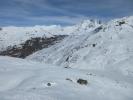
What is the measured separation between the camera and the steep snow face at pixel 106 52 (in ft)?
135

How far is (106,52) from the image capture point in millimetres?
45406

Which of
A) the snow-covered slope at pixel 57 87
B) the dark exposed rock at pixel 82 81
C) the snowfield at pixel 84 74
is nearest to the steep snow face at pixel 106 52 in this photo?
the snowfield at pixel 84 74

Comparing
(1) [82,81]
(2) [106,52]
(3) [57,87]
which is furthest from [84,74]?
(2) [106,52]

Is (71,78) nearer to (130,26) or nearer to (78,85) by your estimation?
(78,85)

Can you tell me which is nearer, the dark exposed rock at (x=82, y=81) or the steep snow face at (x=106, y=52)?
the dark exposed rock at (x=82, y=81)

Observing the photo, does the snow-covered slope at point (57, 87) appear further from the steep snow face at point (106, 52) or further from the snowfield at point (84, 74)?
the steep snow face at point (106, 52)

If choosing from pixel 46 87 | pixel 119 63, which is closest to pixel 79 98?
pixel 46 87

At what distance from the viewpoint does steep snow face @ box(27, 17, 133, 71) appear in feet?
135

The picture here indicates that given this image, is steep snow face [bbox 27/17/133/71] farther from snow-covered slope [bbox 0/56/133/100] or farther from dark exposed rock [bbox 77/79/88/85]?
dark exposed rock [bbox 77/79/88/85]

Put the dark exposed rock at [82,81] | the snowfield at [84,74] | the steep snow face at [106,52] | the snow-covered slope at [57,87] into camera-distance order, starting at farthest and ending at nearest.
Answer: the steep snow face at [106,52] < the dark exposed rock at [82,81] < the snowfield at [84,74] < the snow-covered slope at [57,87]

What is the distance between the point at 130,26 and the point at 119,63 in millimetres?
15446

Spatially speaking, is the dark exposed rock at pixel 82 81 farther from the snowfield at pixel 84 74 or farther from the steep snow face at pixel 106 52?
the steep snow face at pixel 106 52

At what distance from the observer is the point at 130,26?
53.0m

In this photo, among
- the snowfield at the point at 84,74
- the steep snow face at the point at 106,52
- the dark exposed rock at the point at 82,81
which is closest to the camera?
the snowfield at the point at 84,74
